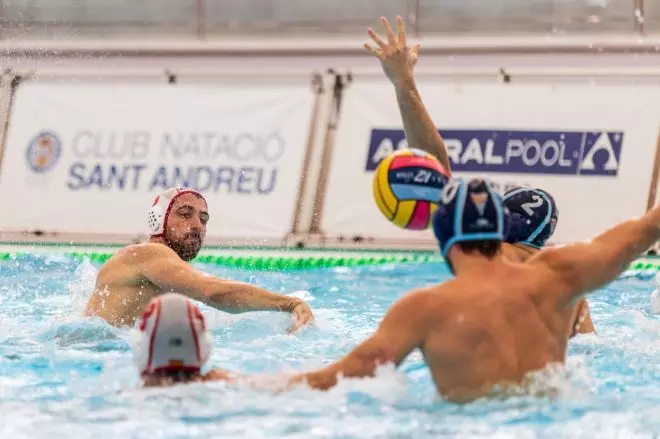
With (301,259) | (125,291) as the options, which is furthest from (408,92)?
(301,259)

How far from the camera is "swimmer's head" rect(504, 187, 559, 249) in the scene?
448 cm

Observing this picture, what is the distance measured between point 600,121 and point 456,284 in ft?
18.3

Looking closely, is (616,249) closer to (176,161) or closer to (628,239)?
(628,239)

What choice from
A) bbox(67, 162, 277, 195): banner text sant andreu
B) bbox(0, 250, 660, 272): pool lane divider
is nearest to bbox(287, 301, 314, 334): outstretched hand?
bbox(0, 250, 660, 272): pool lane divider

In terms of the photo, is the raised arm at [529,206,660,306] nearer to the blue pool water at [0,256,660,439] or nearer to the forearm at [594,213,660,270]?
the forearm at [594,213,660,270]

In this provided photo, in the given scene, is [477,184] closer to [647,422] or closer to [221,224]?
[647,422]

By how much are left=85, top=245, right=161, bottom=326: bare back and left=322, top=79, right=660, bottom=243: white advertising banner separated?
383 cm

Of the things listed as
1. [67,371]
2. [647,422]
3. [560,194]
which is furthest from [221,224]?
[647,422]

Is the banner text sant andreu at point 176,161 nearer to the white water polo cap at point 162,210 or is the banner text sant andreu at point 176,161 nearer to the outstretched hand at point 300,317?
the white water polo cap at point 162,210

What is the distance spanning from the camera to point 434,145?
4.06 metres

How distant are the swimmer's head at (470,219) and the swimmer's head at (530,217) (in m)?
1.35

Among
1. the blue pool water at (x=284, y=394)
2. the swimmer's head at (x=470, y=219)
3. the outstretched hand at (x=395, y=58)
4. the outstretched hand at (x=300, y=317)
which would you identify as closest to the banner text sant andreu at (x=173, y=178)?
the blue pool water at (x=284, y=394)

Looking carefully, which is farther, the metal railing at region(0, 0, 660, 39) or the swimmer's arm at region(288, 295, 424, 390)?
the metal railing at region(0, 0, 660, 39)

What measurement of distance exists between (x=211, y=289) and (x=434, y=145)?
1.11m
